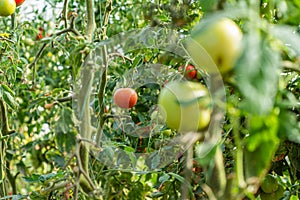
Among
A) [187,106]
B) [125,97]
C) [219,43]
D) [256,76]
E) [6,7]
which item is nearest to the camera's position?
[256,76]

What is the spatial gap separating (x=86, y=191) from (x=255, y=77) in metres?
0.52

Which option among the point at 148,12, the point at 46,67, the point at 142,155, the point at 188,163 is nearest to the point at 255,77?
the point at 188,163

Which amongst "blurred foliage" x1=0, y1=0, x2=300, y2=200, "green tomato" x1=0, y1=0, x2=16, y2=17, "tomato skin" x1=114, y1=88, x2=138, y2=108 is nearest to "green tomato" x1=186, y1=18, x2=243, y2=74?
"blurred foliage" x1=0, y1=0, x2=300, y2=200

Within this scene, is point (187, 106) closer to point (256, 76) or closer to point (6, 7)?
point (256, 76)

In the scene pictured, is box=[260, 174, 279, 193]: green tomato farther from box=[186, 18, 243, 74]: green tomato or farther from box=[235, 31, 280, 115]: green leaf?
box=[235, 31, 280, 115]: green leaf

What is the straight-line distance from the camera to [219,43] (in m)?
0.59

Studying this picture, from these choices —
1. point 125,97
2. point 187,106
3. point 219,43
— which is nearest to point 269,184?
point 125,97

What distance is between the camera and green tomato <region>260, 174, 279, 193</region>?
140 cm

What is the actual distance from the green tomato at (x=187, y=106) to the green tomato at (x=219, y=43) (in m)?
0.07

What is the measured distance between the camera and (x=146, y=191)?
1.62m

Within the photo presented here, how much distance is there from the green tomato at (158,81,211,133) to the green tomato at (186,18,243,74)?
66mm

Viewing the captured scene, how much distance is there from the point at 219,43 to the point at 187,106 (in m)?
0.13

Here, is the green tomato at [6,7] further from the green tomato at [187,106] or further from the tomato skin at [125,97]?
the green tomato at [187,106]

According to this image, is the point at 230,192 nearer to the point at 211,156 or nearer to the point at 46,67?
the point at 211,156
